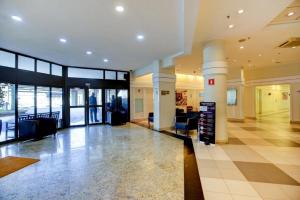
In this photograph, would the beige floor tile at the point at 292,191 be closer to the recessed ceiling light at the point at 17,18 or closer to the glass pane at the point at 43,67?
the recessed ceiling light at the point at 17,18

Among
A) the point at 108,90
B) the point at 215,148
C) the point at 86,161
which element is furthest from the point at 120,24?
the point at 108,90

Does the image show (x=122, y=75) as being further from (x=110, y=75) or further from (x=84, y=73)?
(x=84, y=73)

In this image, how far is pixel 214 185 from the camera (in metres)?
2.94

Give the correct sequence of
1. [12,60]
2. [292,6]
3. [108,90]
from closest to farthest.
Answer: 1. [292,6]
2. [12,60]
3. [108,90]

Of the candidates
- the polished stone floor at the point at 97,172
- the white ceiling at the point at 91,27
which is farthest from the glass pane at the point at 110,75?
the polished stone floor at the point at 97,172

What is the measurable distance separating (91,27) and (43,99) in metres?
5.14

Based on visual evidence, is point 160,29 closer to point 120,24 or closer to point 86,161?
point 120,24

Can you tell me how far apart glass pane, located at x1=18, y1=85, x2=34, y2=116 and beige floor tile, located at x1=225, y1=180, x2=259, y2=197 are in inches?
290

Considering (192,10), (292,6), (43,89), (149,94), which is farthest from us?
(149,94)

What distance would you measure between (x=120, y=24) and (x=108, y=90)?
653 centimetres

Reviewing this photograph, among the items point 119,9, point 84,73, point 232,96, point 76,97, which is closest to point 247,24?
point 119,9

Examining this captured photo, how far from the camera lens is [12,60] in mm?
6227

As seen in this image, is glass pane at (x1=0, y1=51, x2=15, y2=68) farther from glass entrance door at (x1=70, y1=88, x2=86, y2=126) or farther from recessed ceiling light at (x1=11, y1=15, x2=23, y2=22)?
glass entrance door at (x1=70, y1=88, x2=86, y2=126)

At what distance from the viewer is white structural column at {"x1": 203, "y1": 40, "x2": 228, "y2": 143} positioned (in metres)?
5.27
